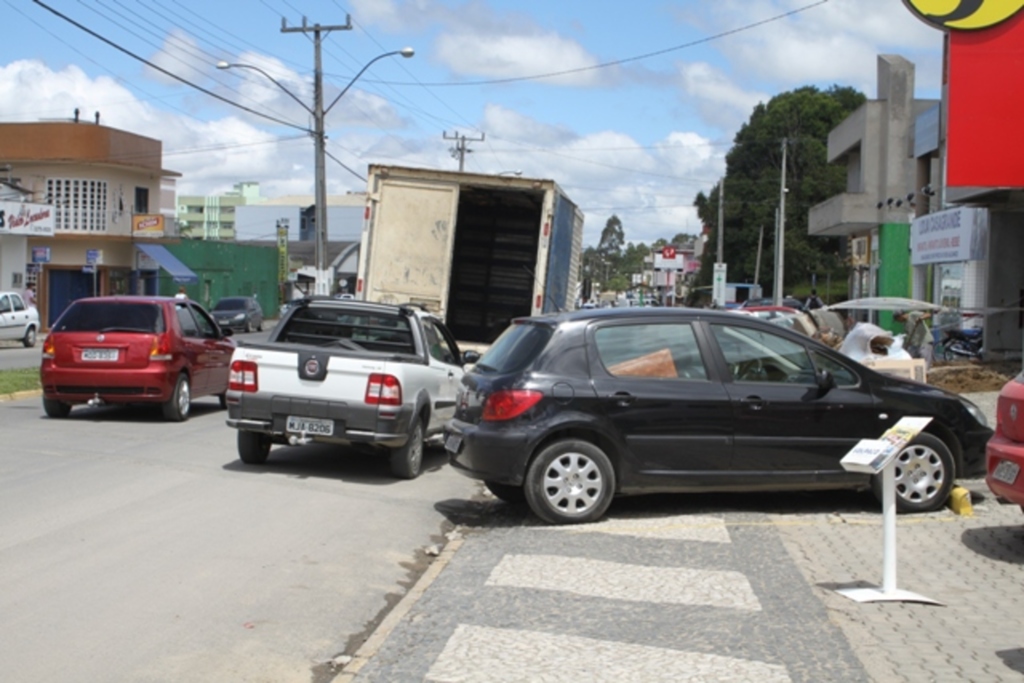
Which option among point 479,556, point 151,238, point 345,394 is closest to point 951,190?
point 345,394

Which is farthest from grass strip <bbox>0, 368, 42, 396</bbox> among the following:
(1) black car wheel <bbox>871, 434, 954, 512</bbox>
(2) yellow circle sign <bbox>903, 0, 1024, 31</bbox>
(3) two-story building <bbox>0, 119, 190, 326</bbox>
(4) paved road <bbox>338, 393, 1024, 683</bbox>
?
(3) two-story building <bbox>0, 119, 190, 326</bbox>

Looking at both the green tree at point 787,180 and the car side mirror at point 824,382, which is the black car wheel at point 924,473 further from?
the green tree at point 787,180

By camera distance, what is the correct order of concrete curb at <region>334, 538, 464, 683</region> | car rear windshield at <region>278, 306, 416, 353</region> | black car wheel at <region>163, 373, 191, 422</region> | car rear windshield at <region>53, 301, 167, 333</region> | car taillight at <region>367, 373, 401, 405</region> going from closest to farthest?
1. concrete curb at <region>334, 538, 464, 683</region>
2. car taillight at <region>367, 373, 401, 405</region>
3. car rear windshield at <region>278, 306, 416, 353</region>
4. car rear windshield at <region>53, 301, 167, 333</region>
5. black car wheel at <region>163, 373, 191, 422</region>

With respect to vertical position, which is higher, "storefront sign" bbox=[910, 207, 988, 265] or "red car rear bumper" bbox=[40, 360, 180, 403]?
"storefront sign" bbox=[910, 207, 988, 265]

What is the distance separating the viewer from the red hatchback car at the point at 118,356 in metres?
14.2

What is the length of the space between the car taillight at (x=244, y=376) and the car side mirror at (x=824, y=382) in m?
4.99

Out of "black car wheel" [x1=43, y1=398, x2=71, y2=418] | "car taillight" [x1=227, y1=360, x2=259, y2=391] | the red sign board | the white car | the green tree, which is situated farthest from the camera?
the green tree

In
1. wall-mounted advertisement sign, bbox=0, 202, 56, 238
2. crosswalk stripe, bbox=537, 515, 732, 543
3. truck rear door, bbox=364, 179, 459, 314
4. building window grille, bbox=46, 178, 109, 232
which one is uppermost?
building window grille, bbox=46, 178, 109, 232

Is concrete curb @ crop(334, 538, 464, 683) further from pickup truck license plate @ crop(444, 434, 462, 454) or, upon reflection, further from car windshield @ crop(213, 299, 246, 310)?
car windshield @ crop(213, 299, 246, 310)

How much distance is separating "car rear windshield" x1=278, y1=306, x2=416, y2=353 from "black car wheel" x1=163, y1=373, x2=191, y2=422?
324cm

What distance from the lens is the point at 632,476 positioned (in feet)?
28.7

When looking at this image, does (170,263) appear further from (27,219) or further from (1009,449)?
(1009,449)

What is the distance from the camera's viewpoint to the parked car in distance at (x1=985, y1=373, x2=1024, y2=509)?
24.7 feet

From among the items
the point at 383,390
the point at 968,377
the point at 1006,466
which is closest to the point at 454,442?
the point at 383,390
